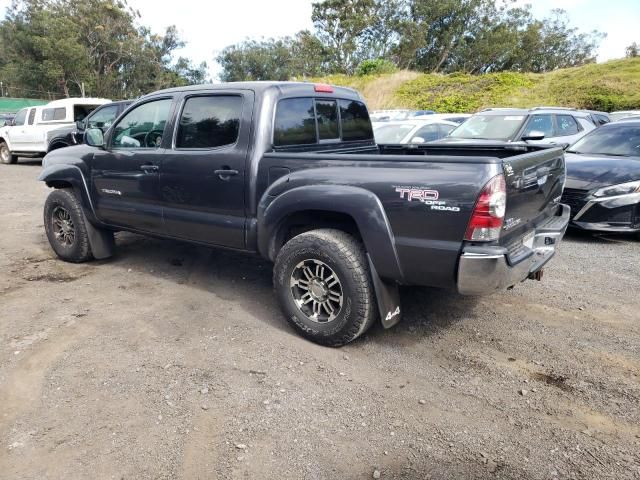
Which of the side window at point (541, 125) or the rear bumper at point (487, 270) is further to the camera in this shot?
the side window at point (541, 125)

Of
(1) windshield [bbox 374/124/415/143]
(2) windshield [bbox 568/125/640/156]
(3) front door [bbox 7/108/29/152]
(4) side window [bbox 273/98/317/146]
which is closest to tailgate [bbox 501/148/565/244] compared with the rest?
(4) side window [bbox 273/98/317/146]

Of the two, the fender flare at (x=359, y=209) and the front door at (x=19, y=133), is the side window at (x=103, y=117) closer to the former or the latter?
the front door at (x=19, y=133)

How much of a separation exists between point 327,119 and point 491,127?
5626 mm

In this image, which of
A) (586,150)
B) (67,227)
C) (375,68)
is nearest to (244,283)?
(67,227)

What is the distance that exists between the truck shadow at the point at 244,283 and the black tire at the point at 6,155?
12691 mm

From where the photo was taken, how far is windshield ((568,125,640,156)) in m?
6.63

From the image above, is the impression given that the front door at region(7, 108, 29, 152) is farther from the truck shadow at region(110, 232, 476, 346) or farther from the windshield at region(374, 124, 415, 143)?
the windshield at region(374, 124, 415, 143)

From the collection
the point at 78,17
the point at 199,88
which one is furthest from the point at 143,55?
the point at 199,88

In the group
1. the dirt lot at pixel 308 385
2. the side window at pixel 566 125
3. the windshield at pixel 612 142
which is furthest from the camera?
the side window at pixel 566 125

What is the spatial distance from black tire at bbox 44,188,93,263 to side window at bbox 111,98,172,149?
37.0 inches

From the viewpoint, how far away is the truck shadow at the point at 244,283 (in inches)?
151

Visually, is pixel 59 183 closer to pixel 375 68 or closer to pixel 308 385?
pixel 308 385

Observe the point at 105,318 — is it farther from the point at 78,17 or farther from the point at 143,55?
the point at 143,55

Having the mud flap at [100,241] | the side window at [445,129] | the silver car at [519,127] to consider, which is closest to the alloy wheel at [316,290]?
the mud flap at [100,241]
